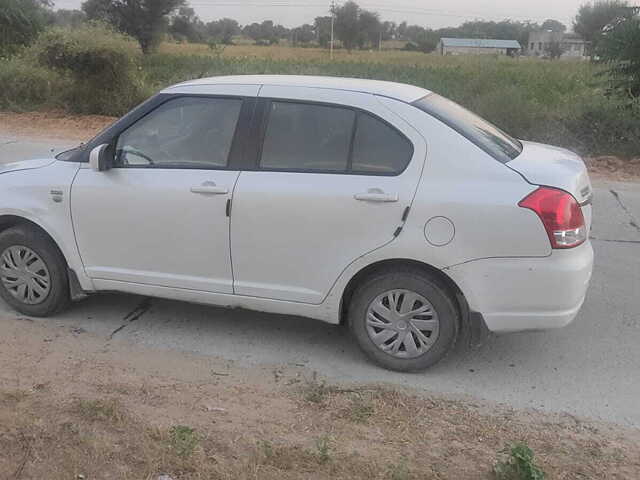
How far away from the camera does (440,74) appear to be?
22812 mm

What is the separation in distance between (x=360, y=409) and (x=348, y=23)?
247 ft

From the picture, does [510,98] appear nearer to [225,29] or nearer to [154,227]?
[154,227]

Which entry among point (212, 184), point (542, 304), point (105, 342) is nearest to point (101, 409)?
point (105, 342)

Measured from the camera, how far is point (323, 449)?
3.29 metres

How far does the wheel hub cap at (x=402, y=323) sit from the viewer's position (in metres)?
4.23

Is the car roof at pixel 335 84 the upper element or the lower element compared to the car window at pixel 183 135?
upper

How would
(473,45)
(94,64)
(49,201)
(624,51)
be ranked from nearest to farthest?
(49,201)
(624,51)
(94,64)
(473,45)

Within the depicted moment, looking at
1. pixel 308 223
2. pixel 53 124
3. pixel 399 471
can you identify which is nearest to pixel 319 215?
pixel 308 223

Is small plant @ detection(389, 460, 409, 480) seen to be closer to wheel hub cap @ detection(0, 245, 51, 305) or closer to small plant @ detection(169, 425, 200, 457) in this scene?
small plant @ detection(169, 425, 200, 457)

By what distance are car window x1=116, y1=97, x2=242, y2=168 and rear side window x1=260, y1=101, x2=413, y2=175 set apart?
29 centimetres

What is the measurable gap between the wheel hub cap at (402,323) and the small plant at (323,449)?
1.00 metres

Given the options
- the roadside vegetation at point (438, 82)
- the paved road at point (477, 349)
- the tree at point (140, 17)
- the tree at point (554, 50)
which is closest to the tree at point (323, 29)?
the tree at point (554, 50)

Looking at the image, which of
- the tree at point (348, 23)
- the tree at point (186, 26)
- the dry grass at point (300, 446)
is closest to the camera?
the dry grass at point (300, 446)

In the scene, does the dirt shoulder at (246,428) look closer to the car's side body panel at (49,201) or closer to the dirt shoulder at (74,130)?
the car's side body panel at (49,201)
